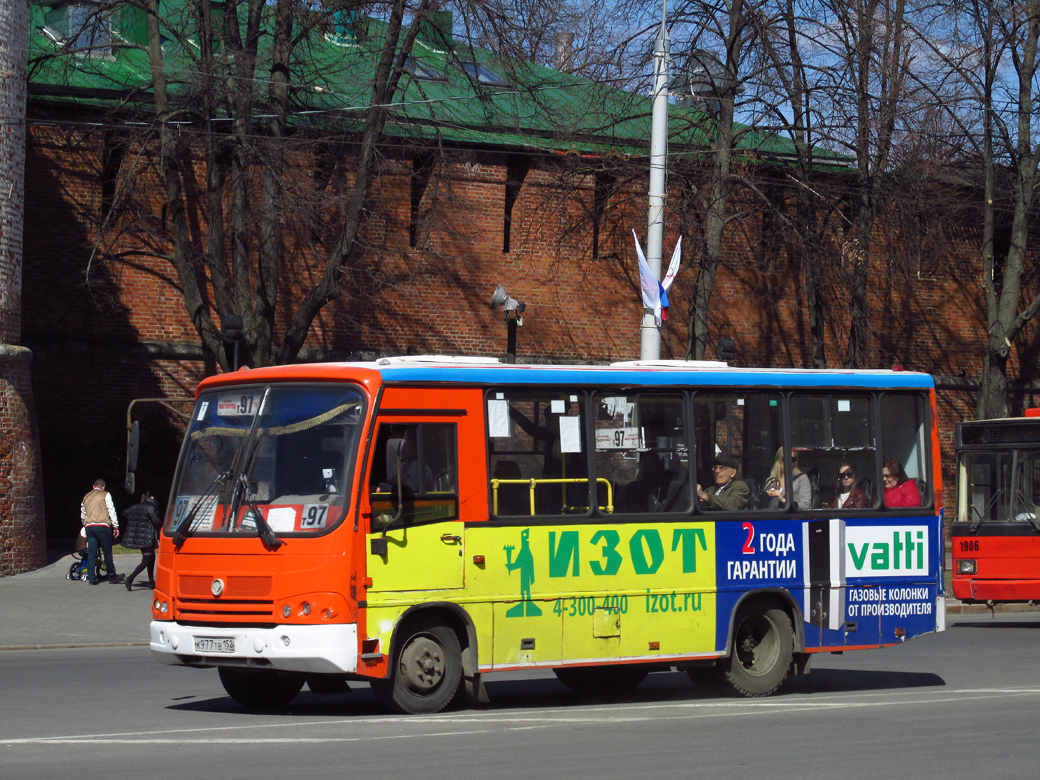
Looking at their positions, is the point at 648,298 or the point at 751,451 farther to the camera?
the point at 648,298

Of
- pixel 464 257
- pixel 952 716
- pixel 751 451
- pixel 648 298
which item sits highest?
pixel 464 257

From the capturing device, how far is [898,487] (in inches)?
510

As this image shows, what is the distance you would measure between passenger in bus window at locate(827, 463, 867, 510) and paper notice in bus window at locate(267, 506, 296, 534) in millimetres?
5007

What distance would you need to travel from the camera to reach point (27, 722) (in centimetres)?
993

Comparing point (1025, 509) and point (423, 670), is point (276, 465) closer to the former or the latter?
point (423, 670)

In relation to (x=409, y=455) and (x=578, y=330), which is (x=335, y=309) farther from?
(x=409, y=455)

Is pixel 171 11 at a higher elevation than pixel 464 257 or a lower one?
higher

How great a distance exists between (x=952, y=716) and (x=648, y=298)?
324 inches

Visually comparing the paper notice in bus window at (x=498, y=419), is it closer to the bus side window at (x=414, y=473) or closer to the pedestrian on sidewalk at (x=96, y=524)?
the bus side window at (x=414, y=473)

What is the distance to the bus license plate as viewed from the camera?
1000 cm

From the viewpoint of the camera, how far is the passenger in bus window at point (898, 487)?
12.9 metres

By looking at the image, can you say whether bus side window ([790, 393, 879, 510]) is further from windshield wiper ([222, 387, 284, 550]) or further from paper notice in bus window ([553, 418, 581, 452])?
windshield wiper ([222, 387, 284, 550])

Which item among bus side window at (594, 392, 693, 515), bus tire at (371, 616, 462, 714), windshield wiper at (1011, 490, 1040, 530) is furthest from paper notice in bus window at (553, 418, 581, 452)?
windshield wiper at (1011, 490, 1040, 530)

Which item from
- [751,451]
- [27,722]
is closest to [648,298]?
Result: [751,451]
